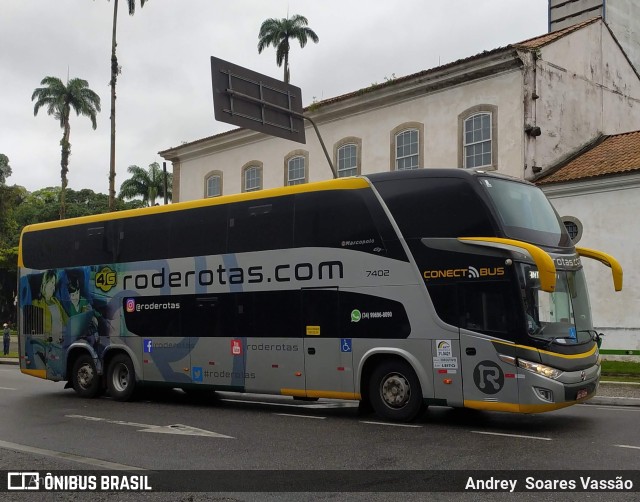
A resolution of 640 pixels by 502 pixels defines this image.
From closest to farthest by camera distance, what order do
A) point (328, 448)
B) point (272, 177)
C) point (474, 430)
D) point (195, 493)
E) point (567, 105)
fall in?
1. point (195, 493)
2. point (328, 448)
3. point (474, 430)
4. point (567, 105)
5. point (272, 177)

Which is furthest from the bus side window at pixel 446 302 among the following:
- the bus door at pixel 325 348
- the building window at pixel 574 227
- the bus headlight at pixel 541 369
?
the building window at pixel 574 227

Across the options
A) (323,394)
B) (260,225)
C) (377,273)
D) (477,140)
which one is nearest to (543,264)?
(377,273)

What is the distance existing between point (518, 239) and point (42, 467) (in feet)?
23.0

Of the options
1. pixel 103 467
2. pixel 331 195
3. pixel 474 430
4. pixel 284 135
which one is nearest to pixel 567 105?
pixel 284 135

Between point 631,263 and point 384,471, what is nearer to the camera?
point 384,471

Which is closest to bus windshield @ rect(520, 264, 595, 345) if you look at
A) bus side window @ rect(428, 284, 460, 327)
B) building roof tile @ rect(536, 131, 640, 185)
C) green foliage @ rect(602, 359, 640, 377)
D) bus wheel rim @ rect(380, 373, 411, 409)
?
bus side window @ rect(428, 284, 460, 327)

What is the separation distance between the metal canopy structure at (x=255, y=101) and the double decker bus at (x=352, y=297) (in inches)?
207

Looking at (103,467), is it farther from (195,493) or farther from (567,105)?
(567,105)

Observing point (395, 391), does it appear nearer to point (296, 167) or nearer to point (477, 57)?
point (477, 57)

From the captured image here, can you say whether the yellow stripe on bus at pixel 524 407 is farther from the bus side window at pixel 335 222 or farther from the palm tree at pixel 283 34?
the palm tree at pixel 283 34

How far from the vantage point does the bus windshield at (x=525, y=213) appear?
1130 cm

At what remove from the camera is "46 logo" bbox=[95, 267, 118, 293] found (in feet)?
52.2

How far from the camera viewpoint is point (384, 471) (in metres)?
8.08

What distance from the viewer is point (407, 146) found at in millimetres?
28266
